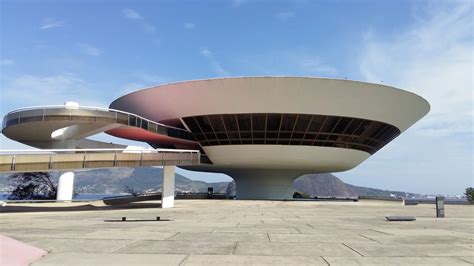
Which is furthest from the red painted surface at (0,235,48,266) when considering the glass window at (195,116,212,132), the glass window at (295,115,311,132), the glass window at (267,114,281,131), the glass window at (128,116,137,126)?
the glass window at (295,115,311,132)

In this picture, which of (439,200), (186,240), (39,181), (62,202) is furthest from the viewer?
(39,181)

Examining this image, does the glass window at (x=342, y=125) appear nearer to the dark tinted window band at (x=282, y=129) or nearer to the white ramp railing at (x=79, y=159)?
the dark tinted window band at (x=282, y=129)

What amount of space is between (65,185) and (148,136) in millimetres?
10434

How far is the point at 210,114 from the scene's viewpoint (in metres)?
39.6

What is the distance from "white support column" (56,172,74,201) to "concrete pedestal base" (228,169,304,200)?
72.3 ft

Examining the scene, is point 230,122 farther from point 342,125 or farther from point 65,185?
point 65,185

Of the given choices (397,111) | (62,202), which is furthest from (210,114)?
(397,111)

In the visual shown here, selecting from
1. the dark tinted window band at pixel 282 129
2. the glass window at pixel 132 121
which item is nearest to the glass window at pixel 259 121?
the dark tinted window band at pixel 282 129

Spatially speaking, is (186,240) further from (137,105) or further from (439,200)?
(137,105)

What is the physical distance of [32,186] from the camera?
48.3 metres

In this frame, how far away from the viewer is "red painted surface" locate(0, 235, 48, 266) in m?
6.10

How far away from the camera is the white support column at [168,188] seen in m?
30.0

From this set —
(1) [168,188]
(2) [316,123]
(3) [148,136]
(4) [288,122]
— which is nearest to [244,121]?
(4) [288,122]

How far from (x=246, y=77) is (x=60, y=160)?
749 inches
